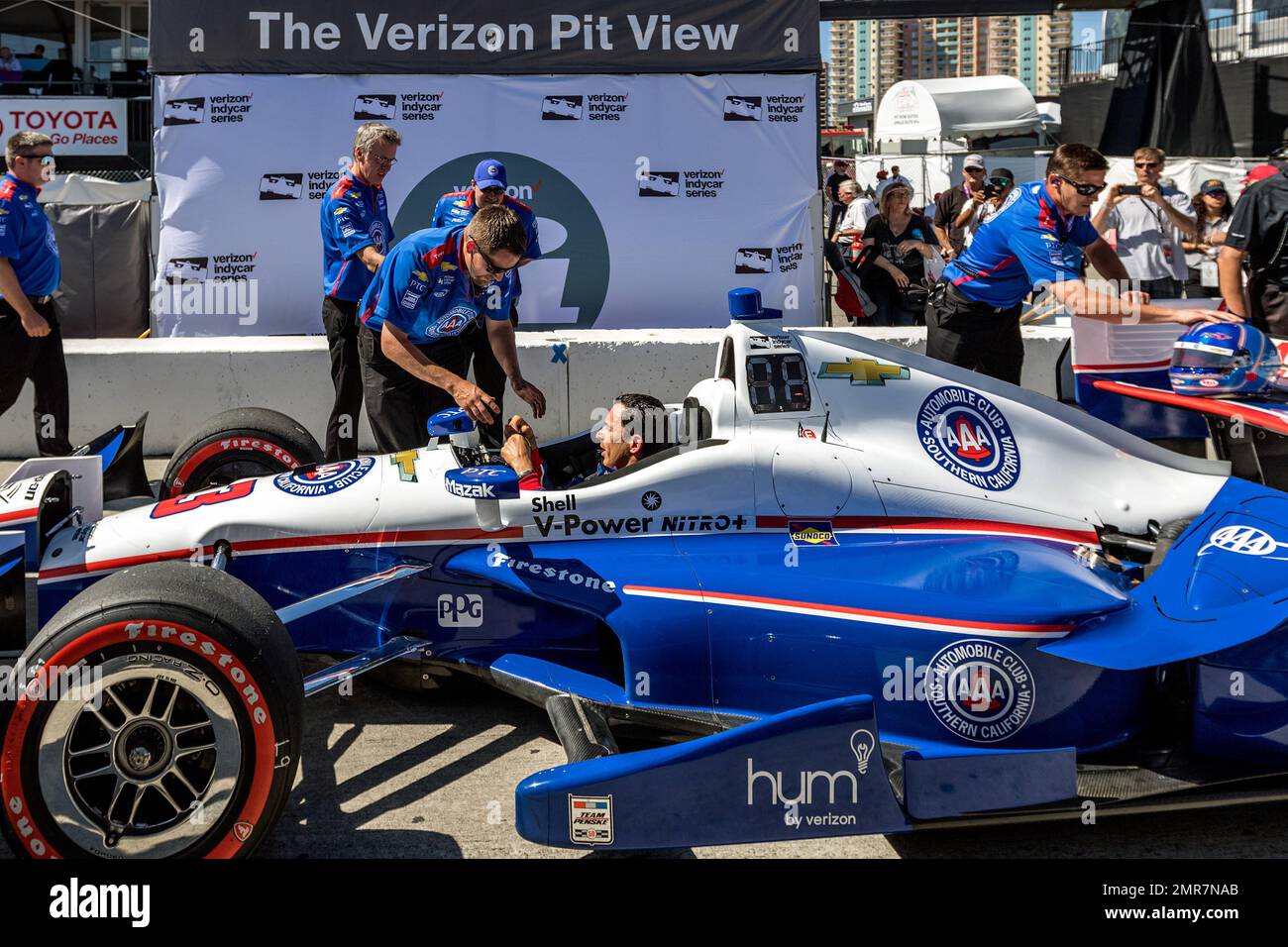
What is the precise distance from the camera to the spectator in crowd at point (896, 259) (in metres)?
10.1

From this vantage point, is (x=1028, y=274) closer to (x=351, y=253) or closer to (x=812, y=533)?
(x=812, y=533)

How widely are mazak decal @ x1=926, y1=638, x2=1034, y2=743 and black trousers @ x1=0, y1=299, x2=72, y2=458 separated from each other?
528cm

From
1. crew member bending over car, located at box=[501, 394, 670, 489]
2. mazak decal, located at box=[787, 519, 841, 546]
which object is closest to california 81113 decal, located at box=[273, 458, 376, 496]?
crew member bending over car, located at box=[501, 394, 670, 489]

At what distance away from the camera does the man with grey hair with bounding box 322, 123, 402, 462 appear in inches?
267

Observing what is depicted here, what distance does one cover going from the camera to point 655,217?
1034 centimetres

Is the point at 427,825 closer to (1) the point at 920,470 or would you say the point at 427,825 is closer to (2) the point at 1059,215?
(1) the point at 920,470

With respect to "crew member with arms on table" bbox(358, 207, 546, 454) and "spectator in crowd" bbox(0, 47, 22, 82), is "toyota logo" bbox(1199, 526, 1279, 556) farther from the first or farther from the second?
"spectator in crowd" bbox(0, 47, 22, 82)

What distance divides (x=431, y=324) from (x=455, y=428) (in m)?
1.05

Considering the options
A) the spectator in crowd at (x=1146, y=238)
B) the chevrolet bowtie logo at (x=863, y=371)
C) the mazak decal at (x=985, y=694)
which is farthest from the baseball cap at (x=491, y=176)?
the spectator in crowd at (x=1146, y=238)

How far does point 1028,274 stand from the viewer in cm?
589

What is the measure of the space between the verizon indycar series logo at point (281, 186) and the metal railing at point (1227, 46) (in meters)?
22.3

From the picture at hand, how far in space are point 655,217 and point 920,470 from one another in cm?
619

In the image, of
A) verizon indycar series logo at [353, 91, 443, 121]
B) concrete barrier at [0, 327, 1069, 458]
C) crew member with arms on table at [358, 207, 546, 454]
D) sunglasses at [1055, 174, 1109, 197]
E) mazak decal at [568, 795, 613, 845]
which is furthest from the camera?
verizon indycar series logo at [353, 91, 443, 121]
